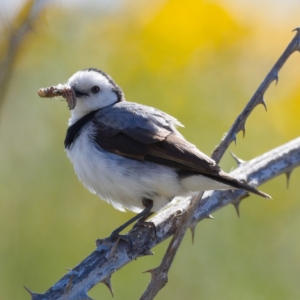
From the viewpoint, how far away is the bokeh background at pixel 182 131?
5.50 meters

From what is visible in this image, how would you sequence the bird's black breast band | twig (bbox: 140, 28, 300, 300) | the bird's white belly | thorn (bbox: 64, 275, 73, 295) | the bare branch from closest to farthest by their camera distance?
thorn (bbox: 64, 275, 73, 295) → twig (bbox: 140, 28, 300, 300) → the bare branch → the bird's white belly → the bird's black breast band

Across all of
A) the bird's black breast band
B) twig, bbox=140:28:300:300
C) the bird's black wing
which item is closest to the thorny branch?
twig, bbox=140:28:300:300

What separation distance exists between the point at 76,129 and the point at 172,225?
126cm

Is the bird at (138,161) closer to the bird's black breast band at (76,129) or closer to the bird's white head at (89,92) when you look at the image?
the bird's black breast band at (76,129)

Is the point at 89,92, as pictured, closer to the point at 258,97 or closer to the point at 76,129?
the point at 76,129

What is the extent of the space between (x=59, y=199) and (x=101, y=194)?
61.3 inches

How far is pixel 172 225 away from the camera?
4.02 meters

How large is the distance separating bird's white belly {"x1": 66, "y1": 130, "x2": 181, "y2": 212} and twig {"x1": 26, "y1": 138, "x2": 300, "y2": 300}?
0.18 meters

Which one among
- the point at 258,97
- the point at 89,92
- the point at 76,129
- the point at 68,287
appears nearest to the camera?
the point at 68,287

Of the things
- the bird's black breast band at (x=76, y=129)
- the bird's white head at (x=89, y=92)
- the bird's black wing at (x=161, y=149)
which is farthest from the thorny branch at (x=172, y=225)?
the bird's white head at (x=89, y=92)

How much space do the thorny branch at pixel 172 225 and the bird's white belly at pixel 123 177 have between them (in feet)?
0.60

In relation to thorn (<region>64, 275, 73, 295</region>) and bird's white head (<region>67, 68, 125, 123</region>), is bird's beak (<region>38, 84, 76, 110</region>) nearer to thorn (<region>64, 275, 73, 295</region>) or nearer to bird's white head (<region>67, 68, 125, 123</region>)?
bird's white head (<region>67, 68, 125, 123</region>)

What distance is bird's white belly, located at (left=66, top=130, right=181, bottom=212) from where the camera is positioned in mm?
4145

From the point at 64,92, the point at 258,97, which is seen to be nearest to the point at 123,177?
the point at 64,92
